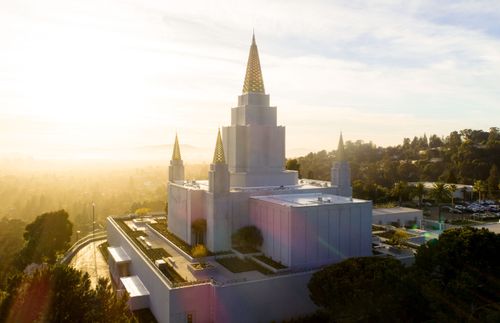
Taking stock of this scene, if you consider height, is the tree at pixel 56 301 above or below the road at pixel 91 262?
above

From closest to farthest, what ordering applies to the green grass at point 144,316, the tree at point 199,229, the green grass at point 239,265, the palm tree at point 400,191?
1. the green grass at point 144,316
2. the green grass at point 239,265
3. the tree at point 199,229
4. the palm tree at point 400,191

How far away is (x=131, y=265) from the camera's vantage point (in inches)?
1059

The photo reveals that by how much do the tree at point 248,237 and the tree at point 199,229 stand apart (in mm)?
2051

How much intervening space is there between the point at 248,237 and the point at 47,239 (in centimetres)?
2092

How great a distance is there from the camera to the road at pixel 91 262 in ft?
94.6

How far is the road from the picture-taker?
28844 millimetres

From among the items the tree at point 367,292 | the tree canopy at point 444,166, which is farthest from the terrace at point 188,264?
the tree canopy at point 444,166

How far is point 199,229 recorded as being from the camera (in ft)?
86.0

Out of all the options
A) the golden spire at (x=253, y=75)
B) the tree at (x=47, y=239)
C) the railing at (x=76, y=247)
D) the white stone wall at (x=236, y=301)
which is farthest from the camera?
the tree at (x=47, y=239)

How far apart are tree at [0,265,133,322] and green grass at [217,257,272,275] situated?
8.12 m

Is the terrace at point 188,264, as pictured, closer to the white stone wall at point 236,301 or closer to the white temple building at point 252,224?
the white temple building at point 252,224

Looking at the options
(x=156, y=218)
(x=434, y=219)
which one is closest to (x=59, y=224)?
(x=156, y=218)

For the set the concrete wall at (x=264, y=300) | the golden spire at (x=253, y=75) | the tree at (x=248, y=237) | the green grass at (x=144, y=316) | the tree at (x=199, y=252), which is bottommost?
the green grass at (x=144, y=316)

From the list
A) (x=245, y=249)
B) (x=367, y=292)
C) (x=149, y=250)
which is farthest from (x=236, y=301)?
(x=149, y=250)
